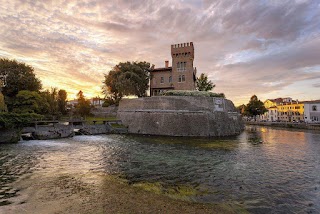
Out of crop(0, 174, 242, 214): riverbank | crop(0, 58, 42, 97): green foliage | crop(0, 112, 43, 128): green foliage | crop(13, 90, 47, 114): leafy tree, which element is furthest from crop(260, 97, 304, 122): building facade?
crop(0, 174, 242, 214): riverbank

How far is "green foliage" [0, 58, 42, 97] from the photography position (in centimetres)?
3669

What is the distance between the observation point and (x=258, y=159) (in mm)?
16047

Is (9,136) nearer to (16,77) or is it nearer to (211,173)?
(16,77)

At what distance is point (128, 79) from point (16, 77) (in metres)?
20.5

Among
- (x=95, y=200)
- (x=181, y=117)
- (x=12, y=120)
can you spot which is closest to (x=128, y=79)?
(x=181, y=117)

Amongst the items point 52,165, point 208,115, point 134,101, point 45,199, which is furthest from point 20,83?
point 45,199

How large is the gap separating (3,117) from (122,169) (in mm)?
17589

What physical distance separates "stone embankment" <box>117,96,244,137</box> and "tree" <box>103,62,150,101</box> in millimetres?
8559

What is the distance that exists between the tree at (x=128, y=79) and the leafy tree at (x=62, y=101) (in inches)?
463

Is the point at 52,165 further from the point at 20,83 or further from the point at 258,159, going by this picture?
the point at 20,83

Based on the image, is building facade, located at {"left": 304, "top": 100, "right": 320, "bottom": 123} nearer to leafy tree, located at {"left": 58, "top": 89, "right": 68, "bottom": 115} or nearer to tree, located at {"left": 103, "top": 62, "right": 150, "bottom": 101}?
tree, located at {"left": 103, "top": 62, "right": 150, "bottom": 101}

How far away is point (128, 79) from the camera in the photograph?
45.8m

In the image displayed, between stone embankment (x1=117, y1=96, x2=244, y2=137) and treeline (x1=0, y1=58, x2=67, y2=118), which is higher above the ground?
treeline (x1=0, y1=58, x2=67, y2=118)

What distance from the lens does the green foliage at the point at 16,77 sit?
120 ft
